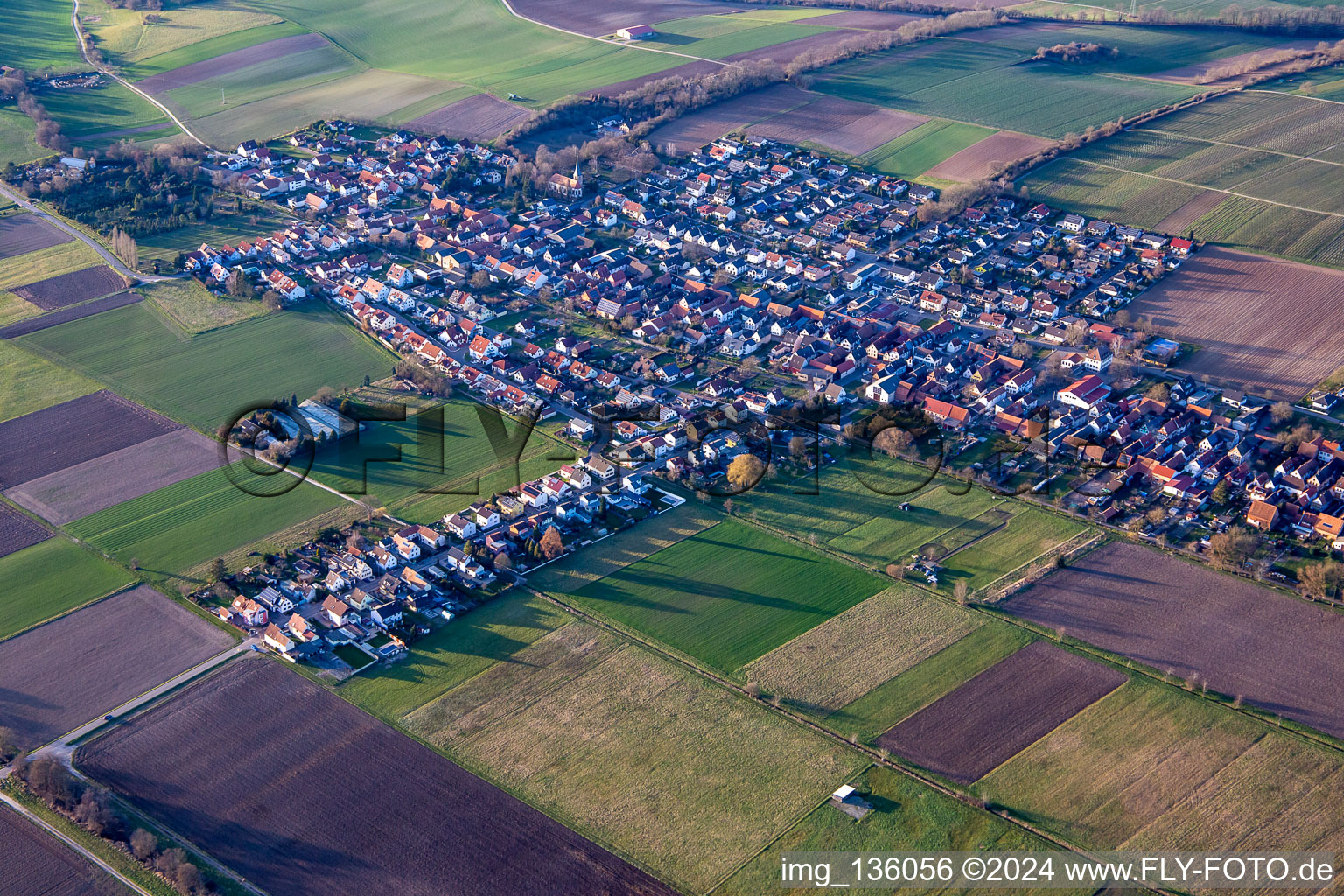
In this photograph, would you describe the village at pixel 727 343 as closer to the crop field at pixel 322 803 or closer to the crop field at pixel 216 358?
the crop field at pixel 216 358

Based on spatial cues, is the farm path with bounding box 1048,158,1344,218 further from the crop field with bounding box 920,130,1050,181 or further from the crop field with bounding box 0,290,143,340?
the crop field with bounding box 0,290,143,340

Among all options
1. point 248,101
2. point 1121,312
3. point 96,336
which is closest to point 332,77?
point 248,101

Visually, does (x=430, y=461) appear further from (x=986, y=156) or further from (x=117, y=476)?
(x=986, y=156)

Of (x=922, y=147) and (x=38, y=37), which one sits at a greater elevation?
(x=38, y=37)

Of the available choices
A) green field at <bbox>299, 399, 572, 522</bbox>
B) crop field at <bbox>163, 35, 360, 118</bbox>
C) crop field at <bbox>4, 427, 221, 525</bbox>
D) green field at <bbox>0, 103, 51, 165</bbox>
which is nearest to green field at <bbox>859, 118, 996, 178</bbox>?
green field at <bbox>299, 399, 572, 522</bbox>

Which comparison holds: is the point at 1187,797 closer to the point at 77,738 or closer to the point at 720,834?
the point at 720,834

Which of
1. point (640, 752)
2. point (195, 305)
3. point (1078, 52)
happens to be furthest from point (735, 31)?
point (640, 752)

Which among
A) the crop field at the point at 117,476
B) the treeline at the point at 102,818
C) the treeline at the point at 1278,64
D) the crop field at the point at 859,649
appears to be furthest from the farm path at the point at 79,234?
the treeline at the point at 1278,64
